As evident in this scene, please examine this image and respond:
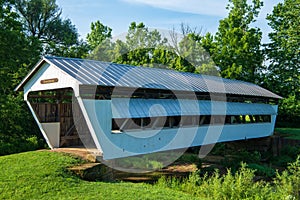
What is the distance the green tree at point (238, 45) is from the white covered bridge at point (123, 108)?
→ 47.1 feet

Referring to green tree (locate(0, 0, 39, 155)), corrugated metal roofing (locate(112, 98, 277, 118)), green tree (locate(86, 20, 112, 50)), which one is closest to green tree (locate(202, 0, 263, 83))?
green tree (locate(86, 20, 112, 50))

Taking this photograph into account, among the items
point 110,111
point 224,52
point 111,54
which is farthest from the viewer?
point 111,54

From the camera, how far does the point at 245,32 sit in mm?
31453

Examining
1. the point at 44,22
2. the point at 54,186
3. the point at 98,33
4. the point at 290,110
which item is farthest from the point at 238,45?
the point at 54,186

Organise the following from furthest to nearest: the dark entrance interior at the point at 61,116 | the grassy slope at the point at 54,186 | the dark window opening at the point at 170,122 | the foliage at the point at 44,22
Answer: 1. the foliage at the point at 44,22
2. the dark entrance interior at the point at 61,116
3. the dark window opening at the point at 170,122
4. the grassy slope at the point at 54,186

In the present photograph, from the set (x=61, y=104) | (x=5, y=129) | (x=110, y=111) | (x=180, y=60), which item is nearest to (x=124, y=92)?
(x=110, y=111)

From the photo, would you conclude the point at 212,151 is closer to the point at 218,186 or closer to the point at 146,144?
the point at 146,144

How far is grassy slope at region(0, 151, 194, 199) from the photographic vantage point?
297 inches

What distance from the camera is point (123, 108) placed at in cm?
1074

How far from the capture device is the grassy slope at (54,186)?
755cm

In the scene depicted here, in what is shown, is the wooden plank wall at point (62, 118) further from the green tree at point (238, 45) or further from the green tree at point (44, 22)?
the green tree at point (238, 45)

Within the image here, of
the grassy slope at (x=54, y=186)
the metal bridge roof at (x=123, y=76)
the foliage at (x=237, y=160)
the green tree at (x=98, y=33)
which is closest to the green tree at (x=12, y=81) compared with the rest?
the metal bridge roof at (x=123, y=76)

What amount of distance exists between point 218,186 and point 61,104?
276 inches

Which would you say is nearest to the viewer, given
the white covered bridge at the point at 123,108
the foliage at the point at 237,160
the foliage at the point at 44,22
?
the white covered bridge at the point at 123,108
